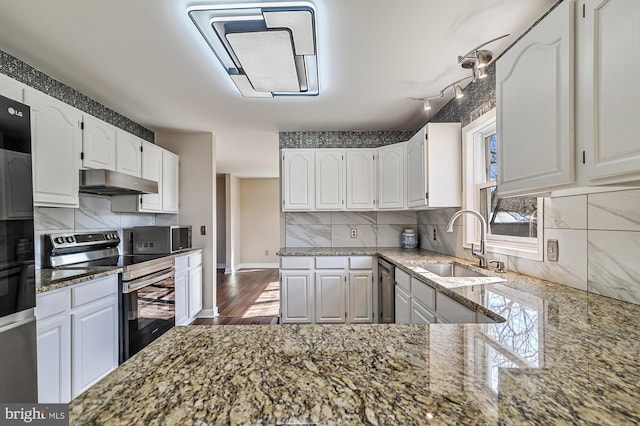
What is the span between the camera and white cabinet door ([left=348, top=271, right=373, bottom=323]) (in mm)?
3113

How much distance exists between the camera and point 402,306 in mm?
2414

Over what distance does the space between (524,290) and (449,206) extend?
128cm

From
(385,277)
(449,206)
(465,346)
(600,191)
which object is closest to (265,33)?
(465,346)

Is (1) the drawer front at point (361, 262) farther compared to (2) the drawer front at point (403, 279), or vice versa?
(1) the drawer front at point (361, 262)

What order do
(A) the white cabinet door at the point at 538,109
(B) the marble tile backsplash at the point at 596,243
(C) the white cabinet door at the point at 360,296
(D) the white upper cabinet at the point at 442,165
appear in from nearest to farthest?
(A) the white cabinet door at the point at 538,109 < (B) the marble tile backsplash at the point at 596,243 < (D) the white upper cabinet at the point at 442,165 < (C) the white cabinet door at the point at 360,296

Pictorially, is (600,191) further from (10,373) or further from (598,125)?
(10,373)

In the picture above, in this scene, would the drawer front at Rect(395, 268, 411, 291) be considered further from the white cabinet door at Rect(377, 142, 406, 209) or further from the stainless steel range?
the stainless steel range

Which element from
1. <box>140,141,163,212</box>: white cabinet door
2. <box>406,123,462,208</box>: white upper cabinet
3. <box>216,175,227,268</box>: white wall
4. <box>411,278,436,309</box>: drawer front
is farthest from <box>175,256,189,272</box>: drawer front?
<box>216,175,227,268</box>: white wall

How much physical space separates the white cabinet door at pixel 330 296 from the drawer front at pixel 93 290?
182 centimetres

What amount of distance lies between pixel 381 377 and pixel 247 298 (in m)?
4.32

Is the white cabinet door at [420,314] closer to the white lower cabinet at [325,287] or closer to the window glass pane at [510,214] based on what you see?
the window glass pane at [510,214]

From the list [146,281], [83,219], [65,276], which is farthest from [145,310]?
[83,219]

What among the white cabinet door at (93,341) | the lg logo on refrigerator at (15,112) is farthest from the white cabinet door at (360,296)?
the lg logo on refrigerator at (15,112)

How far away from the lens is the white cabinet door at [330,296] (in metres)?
3.12
